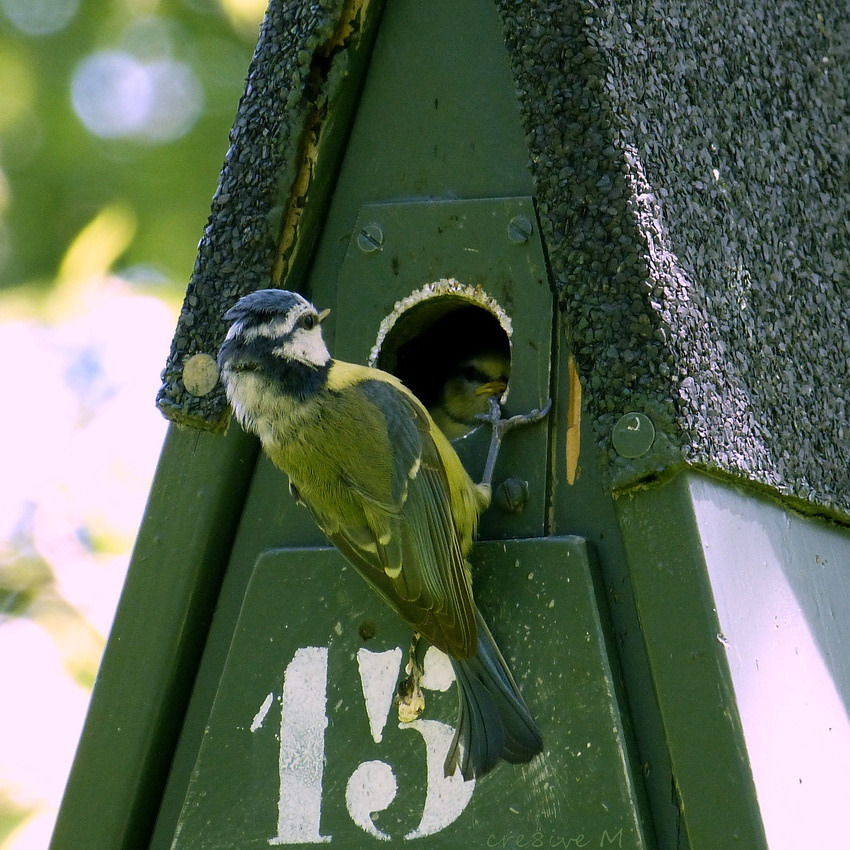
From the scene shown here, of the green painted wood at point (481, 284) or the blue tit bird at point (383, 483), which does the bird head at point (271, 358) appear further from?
the green painted wood at point (481, 284)

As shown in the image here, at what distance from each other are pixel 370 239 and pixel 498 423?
0.44 metres

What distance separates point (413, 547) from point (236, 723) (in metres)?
0.42

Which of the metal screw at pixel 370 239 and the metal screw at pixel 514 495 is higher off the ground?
the metal screw at pixel 370 239

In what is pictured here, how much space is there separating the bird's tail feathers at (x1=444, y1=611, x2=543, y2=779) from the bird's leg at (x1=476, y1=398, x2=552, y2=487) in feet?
0.93

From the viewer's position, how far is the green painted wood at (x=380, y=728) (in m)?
2.00

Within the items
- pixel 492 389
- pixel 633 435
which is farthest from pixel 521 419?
pixel 492 389

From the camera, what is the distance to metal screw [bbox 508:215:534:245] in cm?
229

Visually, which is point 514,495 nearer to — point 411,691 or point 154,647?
point 411,691

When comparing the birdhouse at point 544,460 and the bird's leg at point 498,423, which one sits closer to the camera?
the birdhouse at point 544,460

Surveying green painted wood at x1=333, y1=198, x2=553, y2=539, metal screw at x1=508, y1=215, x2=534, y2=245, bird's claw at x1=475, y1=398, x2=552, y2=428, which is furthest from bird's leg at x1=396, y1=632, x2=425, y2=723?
metal screw at x1=508, y1=215, x2=534, y2=245

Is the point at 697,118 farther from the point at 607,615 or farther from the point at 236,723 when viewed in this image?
the point at 236,723

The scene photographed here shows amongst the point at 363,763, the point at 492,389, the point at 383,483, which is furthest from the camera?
the point at 492,389

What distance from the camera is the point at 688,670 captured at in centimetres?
193

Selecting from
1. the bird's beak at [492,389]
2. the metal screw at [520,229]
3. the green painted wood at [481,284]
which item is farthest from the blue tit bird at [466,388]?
the metal screw at [520,229]
